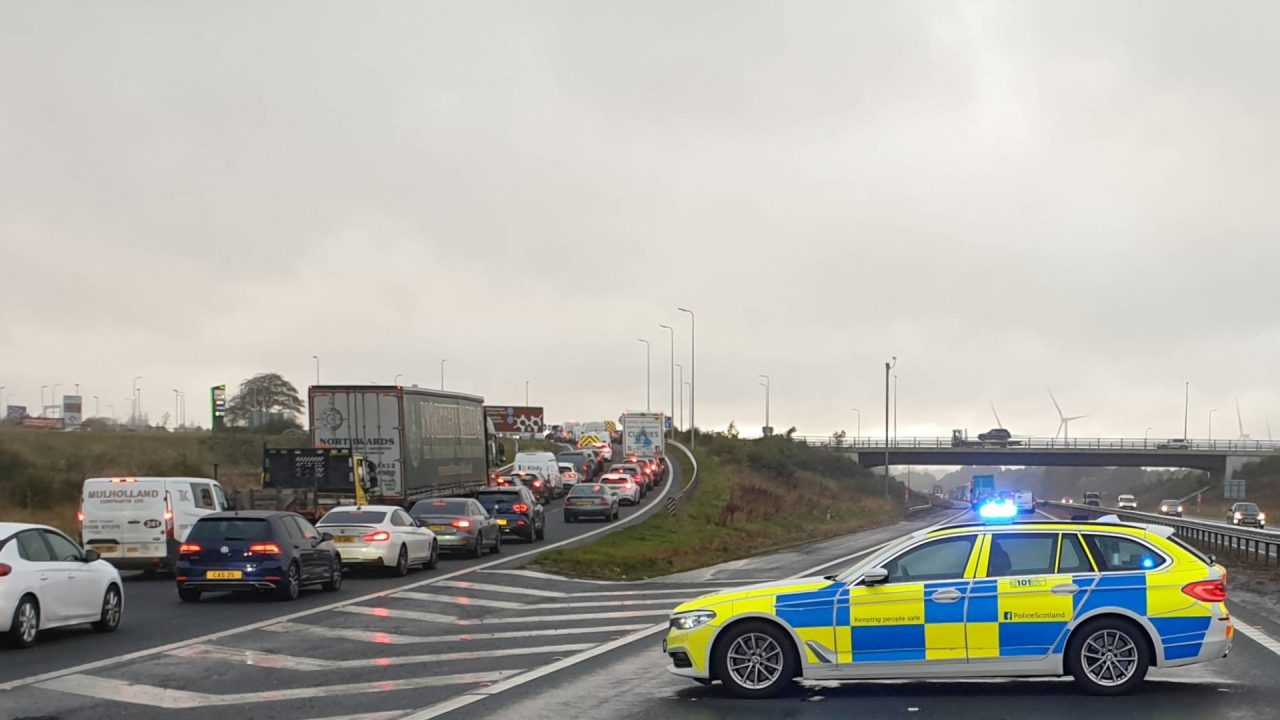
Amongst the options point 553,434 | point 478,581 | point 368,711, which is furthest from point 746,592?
point 553,434

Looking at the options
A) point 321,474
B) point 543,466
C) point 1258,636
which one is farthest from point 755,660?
point 543,466

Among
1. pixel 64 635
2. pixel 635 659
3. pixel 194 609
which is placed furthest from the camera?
pixel 194 609

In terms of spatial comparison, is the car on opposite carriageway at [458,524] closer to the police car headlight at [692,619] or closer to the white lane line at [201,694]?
the white lane line at [201,694]

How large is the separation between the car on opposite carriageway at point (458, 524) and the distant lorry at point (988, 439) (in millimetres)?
81274

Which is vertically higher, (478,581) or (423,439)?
→ (423,439)

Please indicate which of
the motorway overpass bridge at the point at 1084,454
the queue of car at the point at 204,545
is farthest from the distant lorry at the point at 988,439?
the queue of car at the point at 204,545

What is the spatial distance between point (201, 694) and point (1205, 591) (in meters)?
9.12

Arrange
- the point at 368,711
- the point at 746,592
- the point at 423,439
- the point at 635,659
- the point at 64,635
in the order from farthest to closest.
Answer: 1. the point at 423,439
2. the point at 64,635
3. the point at 635,659
4. the point at 746,592
5. the point at 368,711

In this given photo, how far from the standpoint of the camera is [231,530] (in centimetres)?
2078

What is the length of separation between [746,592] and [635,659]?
2854mm

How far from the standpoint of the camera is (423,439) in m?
37.8

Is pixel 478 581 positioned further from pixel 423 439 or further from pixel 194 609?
pixel 423 439

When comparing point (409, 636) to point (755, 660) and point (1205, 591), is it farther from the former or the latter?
point (1205, 591)

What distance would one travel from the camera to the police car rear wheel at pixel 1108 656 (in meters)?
11.1
